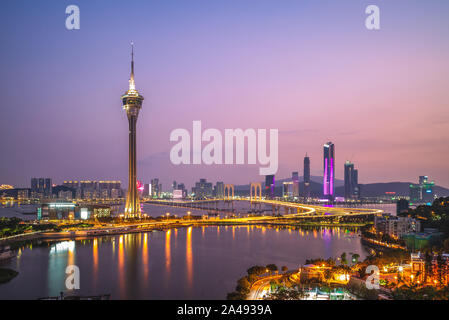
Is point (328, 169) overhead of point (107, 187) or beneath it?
overhead

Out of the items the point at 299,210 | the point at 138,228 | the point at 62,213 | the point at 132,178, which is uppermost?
the point at 132,178

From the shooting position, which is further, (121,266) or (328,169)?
(328,169)

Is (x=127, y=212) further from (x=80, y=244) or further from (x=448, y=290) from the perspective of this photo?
(x=448, y=290)

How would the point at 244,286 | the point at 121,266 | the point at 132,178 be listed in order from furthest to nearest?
the point at 132,178 → the point at 121,266 → the point at 244,286

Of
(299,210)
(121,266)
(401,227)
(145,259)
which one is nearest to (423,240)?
(401,227)

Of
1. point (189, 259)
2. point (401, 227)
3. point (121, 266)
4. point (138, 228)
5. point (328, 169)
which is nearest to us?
point (121, 266)

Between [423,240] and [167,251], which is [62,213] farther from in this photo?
[423,240]

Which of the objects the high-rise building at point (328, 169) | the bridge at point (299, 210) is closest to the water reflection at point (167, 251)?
the bridge at point (299, 210)
